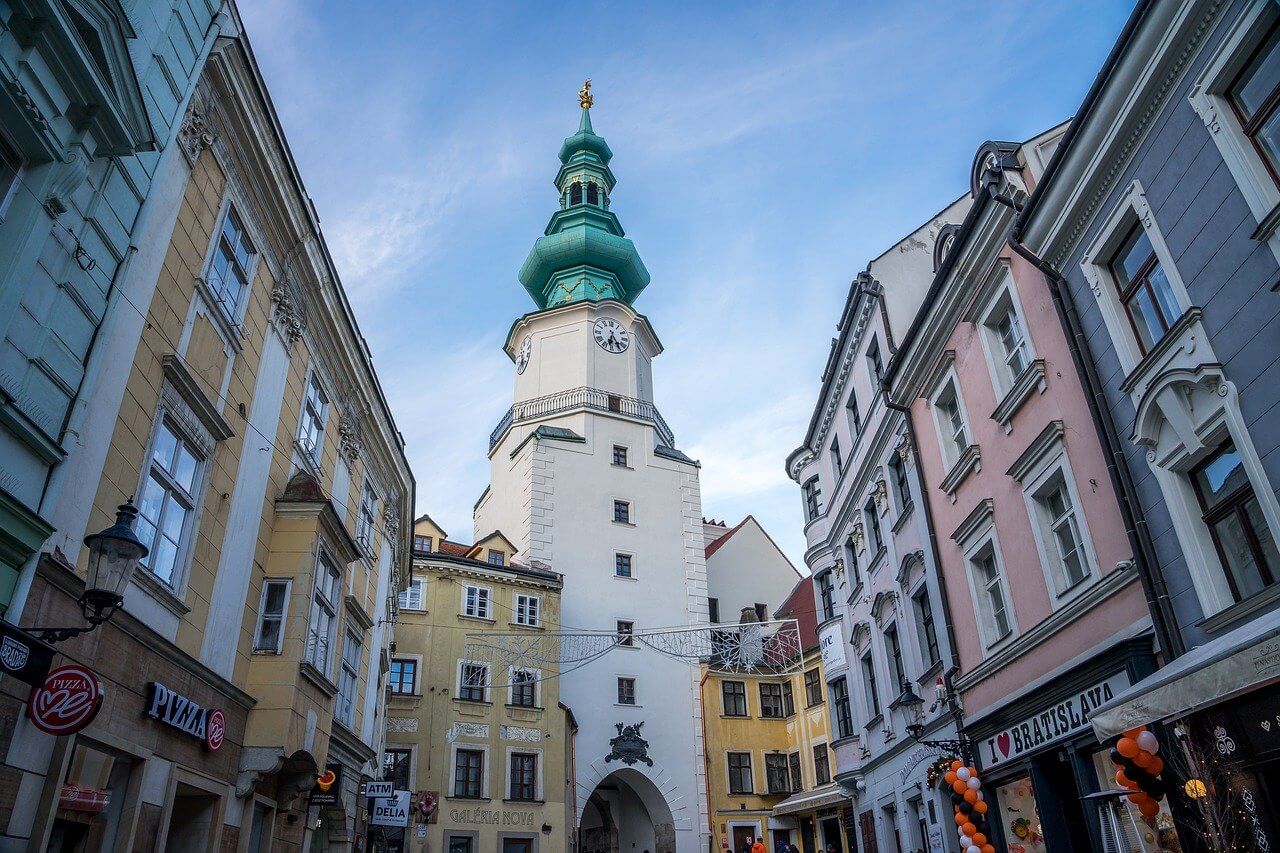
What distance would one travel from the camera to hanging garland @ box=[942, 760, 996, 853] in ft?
42.2

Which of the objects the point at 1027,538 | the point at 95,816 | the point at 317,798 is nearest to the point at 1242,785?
the point at 1027,538

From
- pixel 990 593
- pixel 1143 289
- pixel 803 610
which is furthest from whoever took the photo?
pixel 803 610

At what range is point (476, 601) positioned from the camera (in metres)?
30.8

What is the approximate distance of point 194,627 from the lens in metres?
10.2

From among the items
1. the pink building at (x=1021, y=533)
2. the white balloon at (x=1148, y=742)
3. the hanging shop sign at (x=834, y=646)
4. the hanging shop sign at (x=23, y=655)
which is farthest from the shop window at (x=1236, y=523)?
the hanging shop sign at (x=834, y=646)

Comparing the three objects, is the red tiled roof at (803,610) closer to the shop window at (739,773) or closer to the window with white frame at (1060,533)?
the shop window at (739,773)

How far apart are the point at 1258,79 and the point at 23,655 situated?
35.8 ft

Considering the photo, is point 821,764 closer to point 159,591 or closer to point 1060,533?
point 1060,533

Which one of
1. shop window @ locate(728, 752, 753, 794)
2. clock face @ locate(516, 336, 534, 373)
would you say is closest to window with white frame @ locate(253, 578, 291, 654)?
shop window @ locate(728, 752, 753, 794)

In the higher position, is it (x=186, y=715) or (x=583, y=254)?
(x=583, y=254)

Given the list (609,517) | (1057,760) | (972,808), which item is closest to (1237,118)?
(1057,760)

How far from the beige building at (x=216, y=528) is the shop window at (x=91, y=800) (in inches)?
0.9

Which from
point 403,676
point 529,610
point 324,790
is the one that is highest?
point 529,610

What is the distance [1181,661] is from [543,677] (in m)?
24.6
